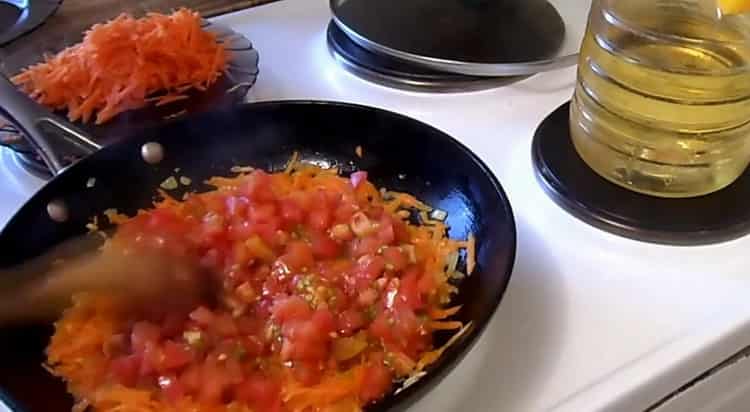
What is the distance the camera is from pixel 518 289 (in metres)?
0.76

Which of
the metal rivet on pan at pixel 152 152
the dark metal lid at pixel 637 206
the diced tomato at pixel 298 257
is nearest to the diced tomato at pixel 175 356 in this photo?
the diced tomato at pixel 298 257

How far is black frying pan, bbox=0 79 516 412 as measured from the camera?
729 millimetres

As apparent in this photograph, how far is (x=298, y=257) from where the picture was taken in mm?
731

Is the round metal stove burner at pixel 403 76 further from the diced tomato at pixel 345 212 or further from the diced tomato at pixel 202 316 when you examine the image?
the diced tomato at pixel 202 316

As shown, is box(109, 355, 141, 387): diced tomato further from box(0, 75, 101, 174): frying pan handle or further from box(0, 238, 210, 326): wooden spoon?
box(0, 75, 101, 174): frying pan handle

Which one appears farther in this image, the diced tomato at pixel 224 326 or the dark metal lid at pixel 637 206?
the dark metal lid at pixel 637 206

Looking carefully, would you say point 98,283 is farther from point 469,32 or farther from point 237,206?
point 469,32

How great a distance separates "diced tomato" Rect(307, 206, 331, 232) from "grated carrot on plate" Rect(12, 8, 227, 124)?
22 centimetres

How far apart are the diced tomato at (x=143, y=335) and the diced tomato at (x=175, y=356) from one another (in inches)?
0.5

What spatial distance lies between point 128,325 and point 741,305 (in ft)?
1.55

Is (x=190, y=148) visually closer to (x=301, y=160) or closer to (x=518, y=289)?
(x=301, y=160)

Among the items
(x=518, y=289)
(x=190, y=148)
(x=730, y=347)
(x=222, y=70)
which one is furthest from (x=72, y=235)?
(x=730, y=347)

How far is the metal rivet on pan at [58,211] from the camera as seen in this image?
775 mm

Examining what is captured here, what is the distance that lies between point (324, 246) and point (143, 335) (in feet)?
0.53
